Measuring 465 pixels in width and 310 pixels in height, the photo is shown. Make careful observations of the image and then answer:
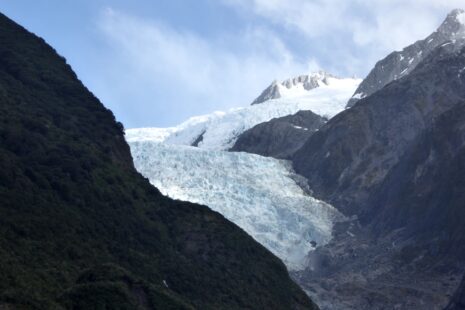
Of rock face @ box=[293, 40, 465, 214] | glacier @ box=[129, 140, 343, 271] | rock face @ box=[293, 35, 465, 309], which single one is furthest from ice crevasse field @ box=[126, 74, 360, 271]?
rock face @ box=[293, 40, 465, 214]

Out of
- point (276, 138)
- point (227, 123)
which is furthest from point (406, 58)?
point (276, 138)

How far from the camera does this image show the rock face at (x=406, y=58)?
18350 cm

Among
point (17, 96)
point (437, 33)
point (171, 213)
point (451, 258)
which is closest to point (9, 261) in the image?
point (171, 213)

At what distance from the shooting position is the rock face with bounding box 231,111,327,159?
528 feet

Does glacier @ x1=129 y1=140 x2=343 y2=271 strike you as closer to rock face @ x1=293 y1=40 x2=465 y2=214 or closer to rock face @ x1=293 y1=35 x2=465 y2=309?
rock face @ x1=293 y1=35 x2=465 y2=309

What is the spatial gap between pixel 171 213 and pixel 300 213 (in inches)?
2339

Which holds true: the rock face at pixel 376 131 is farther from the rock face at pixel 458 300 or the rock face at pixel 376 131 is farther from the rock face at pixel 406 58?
the rock face at pixel 458 300

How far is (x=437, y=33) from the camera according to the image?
185 meters

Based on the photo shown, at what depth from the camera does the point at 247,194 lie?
12762cm

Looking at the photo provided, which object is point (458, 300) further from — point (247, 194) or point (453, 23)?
point (453, 23)

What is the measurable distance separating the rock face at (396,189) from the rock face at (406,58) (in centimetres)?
2149

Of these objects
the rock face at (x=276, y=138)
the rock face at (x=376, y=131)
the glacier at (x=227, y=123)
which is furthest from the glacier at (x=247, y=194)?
the glacier at (x=227, y=123)

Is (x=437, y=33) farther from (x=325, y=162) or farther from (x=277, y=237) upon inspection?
(x=277, y=237)

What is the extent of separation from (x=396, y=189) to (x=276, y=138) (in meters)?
31.8
